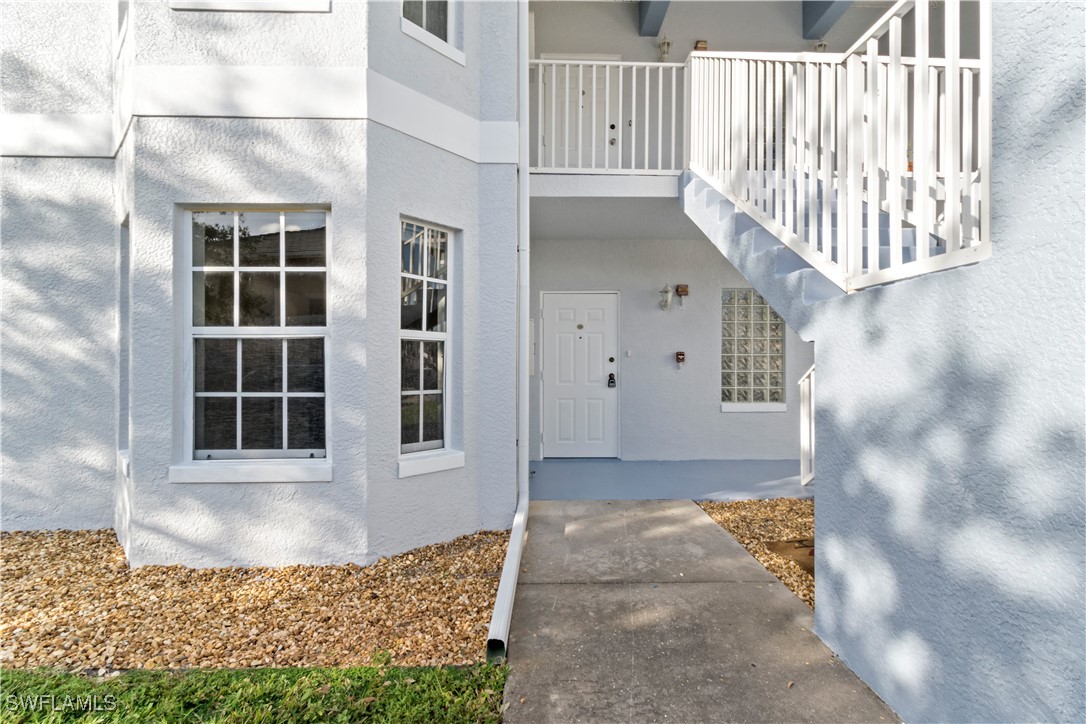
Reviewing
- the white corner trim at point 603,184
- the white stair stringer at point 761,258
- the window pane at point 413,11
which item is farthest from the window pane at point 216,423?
the white stair stringer at point 761,258

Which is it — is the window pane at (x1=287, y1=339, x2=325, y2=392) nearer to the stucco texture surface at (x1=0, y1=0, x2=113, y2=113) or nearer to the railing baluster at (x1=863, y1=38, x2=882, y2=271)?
the stucco texture surface at (x1=0, y1=0, x2=113, y2=113)

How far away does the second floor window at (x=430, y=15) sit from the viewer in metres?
4.49

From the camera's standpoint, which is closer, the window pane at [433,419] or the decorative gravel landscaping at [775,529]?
the decorative gravel landscaping at [775,529]

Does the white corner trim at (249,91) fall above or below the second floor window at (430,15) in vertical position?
below

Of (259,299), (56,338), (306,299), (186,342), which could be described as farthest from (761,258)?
(56,338)

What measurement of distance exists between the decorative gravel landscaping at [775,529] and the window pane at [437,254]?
3.22m

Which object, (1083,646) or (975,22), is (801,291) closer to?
(1083,646)

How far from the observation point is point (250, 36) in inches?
159

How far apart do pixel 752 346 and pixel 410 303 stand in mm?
5129

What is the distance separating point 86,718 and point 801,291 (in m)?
3.91

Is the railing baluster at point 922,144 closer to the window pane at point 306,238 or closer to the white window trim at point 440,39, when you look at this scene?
the white window trim at point 440,39

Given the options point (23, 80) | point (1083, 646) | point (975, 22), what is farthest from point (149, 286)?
point (975, 22)

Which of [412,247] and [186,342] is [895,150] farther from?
[186,342]

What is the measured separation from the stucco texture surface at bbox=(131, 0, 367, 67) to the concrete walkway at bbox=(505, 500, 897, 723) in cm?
389
